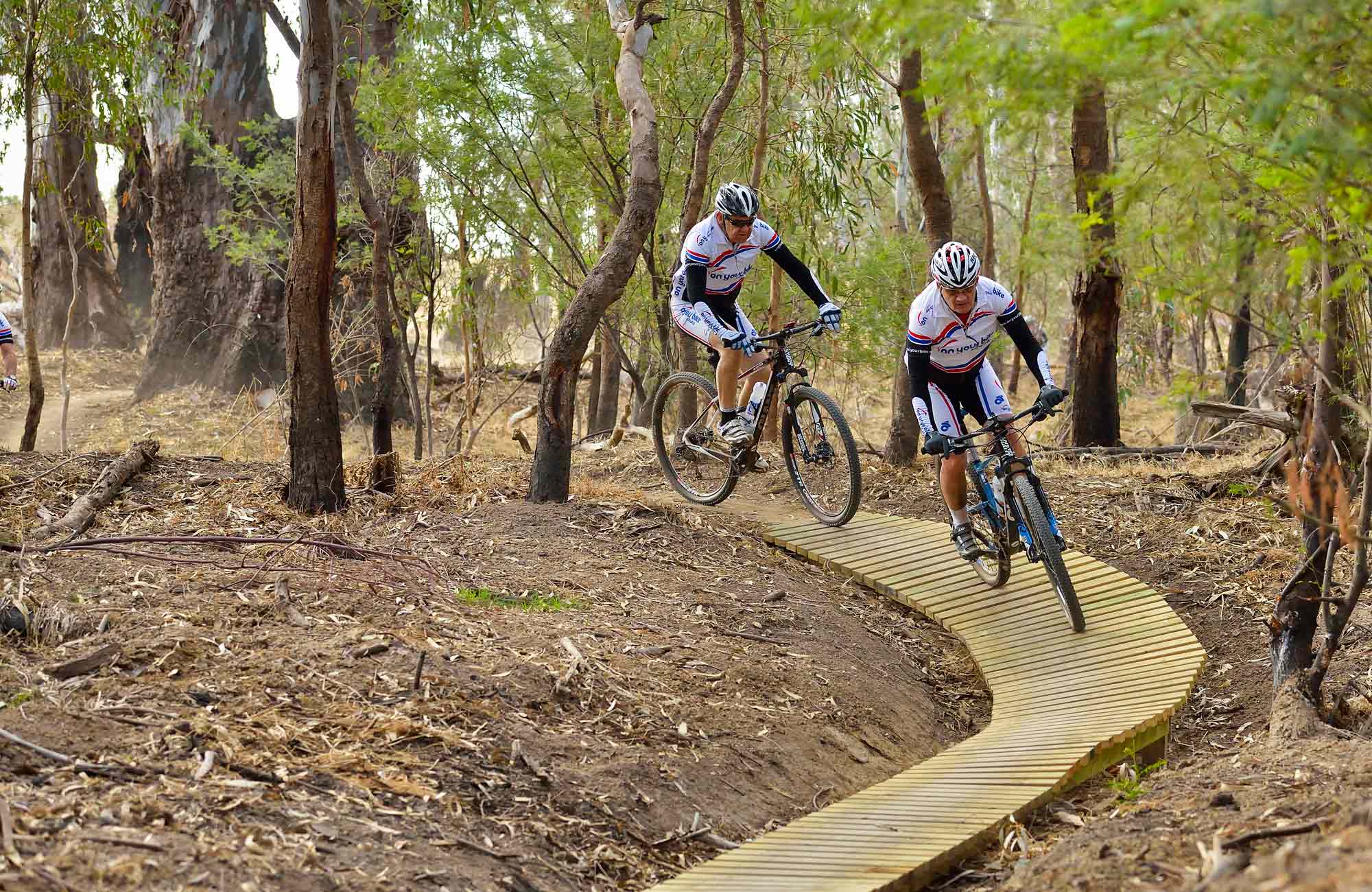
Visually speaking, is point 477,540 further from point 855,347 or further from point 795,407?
point 855,347

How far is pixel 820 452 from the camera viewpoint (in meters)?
8.54

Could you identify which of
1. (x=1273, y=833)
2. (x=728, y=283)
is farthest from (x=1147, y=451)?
(x=1273, y=833)

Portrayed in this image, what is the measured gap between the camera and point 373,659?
5395mm

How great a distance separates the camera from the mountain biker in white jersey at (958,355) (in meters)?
7.18

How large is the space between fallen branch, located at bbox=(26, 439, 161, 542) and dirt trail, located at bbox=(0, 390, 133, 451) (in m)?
9.20

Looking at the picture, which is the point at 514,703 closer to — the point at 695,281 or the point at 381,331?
the point at 695,281

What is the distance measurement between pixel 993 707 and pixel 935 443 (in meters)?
1.53

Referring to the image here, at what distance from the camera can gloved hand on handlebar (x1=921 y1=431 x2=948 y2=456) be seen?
23.6 ft

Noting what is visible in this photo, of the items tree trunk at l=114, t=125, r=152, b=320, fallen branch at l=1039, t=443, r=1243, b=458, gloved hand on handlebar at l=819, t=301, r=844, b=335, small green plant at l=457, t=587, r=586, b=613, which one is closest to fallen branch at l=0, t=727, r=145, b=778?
small green plant at l=457, t=587, r=586, b=613

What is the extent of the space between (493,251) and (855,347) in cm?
490

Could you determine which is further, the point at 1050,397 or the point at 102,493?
the point at 102,493

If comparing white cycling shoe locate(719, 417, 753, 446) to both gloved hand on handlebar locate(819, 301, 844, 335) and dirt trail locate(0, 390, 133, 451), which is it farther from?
dirt trail locate(0, 390, 133, 451)

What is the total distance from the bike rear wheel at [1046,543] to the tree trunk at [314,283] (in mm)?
4250

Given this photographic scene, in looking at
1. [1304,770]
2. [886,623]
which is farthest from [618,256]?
[1304,770]
